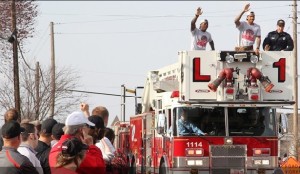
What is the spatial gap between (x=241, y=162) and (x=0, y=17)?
59.4 feet

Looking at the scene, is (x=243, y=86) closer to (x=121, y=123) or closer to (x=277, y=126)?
(x=277, y=126)

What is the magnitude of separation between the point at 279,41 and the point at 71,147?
12.9 meters

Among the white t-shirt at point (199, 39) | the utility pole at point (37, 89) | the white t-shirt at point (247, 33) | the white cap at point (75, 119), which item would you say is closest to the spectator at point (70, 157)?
the white cap at point (75, 119)

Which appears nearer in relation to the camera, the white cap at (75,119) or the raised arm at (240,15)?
the white cap at (75,119)

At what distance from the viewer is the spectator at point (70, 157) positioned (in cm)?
795

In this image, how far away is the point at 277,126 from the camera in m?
19.7

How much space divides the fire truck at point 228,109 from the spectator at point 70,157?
1128 centimetres

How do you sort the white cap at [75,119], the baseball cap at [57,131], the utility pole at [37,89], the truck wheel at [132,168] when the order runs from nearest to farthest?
the white cap at [75,119]
the baseball cap at [57,131]
the truck wheel at [132,168]
the utility pole at [37,89]

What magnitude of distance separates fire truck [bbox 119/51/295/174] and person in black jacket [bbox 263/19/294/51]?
17.9 inches

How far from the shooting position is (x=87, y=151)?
825 cm

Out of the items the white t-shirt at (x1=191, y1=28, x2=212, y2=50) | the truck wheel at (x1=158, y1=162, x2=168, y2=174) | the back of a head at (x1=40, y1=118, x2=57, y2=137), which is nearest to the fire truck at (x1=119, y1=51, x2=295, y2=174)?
the truck wheel at (x1=158, y1=162, x2=168, y2=174)

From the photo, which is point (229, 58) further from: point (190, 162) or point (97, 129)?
point (97, 129)

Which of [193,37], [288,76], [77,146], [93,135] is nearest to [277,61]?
[288,76]

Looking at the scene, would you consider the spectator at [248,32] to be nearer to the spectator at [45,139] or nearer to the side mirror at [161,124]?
the side mirror at [161,124]
